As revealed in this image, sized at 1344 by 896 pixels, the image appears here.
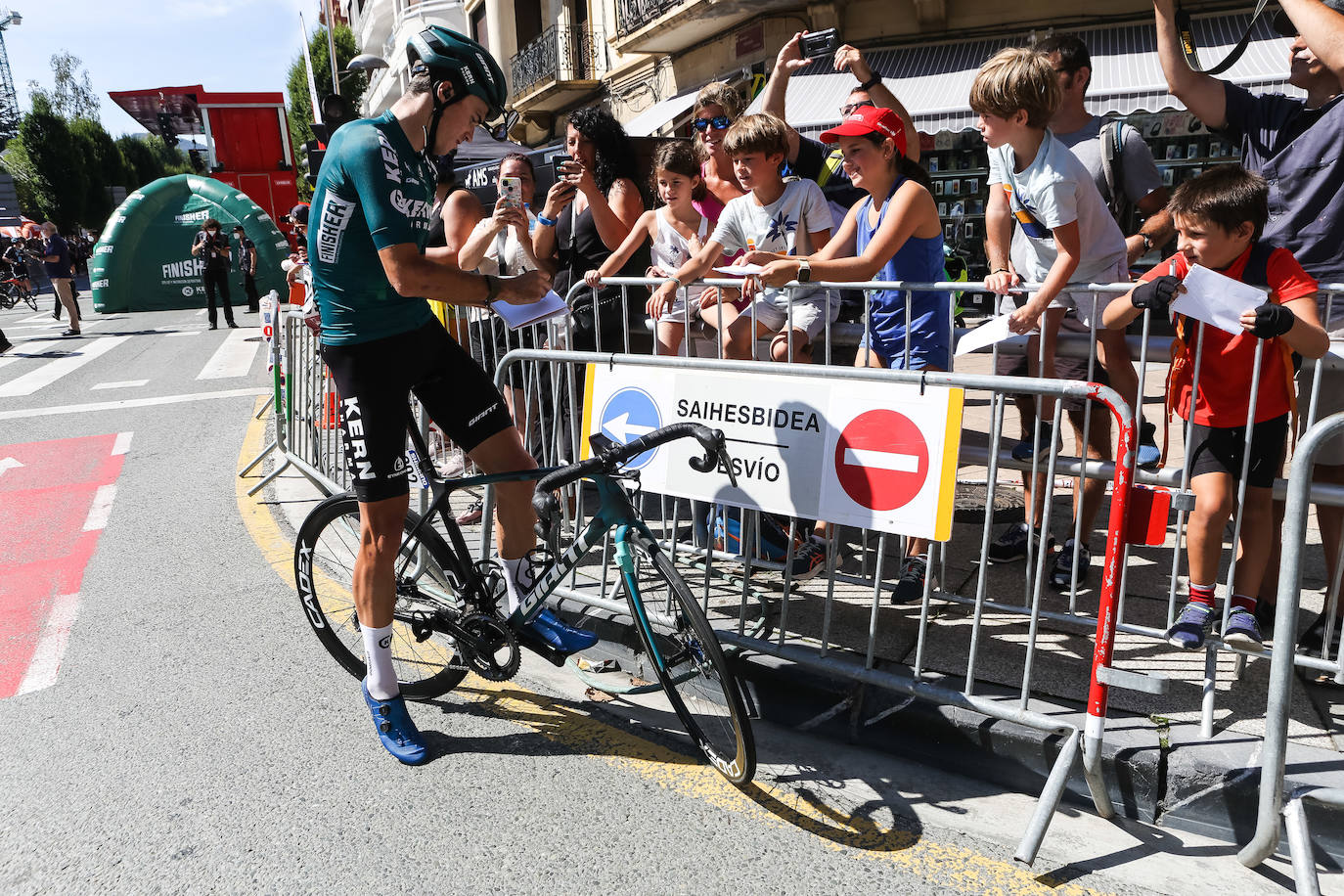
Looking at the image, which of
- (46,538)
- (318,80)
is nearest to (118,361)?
(46,538)

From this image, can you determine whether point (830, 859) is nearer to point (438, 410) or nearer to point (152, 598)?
point (438, 410)

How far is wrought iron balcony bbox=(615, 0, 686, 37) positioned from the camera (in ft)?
58.3

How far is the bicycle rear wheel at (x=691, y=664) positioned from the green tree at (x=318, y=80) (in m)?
46.3

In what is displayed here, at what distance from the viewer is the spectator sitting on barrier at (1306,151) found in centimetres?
309

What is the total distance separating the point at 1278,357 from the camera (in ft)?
9.48

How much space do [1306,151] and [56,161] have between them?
218 feet

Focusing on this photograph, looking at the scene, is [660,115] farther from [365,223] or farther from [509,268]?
[365,223]

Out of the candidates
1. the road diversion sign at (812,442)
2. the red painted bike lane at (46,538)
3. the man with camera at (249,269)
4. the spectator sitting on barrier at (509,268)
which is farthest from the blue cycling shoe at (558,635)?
the man with camera at (249,269)

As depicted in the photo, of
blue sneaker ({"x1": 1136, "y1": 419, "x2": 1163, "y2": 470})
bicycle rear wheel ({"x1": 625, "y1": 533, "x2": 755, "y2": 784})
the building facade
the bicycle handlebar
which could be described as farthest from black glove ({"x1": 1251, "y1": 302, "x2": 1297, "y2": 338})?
the building facade

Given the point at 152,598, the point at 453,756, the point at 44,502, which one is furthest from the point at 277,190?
the point at 453,756

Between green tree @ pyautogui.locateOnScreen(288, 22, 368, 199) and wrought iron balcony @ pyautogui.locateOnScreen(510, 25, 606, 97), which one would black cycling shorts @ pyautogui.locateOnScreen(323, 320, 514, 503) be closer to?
wrought iron balcony @ pyautogui.locateOnScreen(510, 25, 606, 97)

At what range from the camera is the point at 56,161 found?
180 ft

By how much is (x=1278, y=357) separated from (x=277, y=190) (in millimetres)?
33686

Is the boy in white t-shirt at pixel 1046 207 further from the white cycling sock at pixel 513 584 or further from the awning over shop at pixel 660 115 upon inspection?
the awning over shop at pixel 660 115
